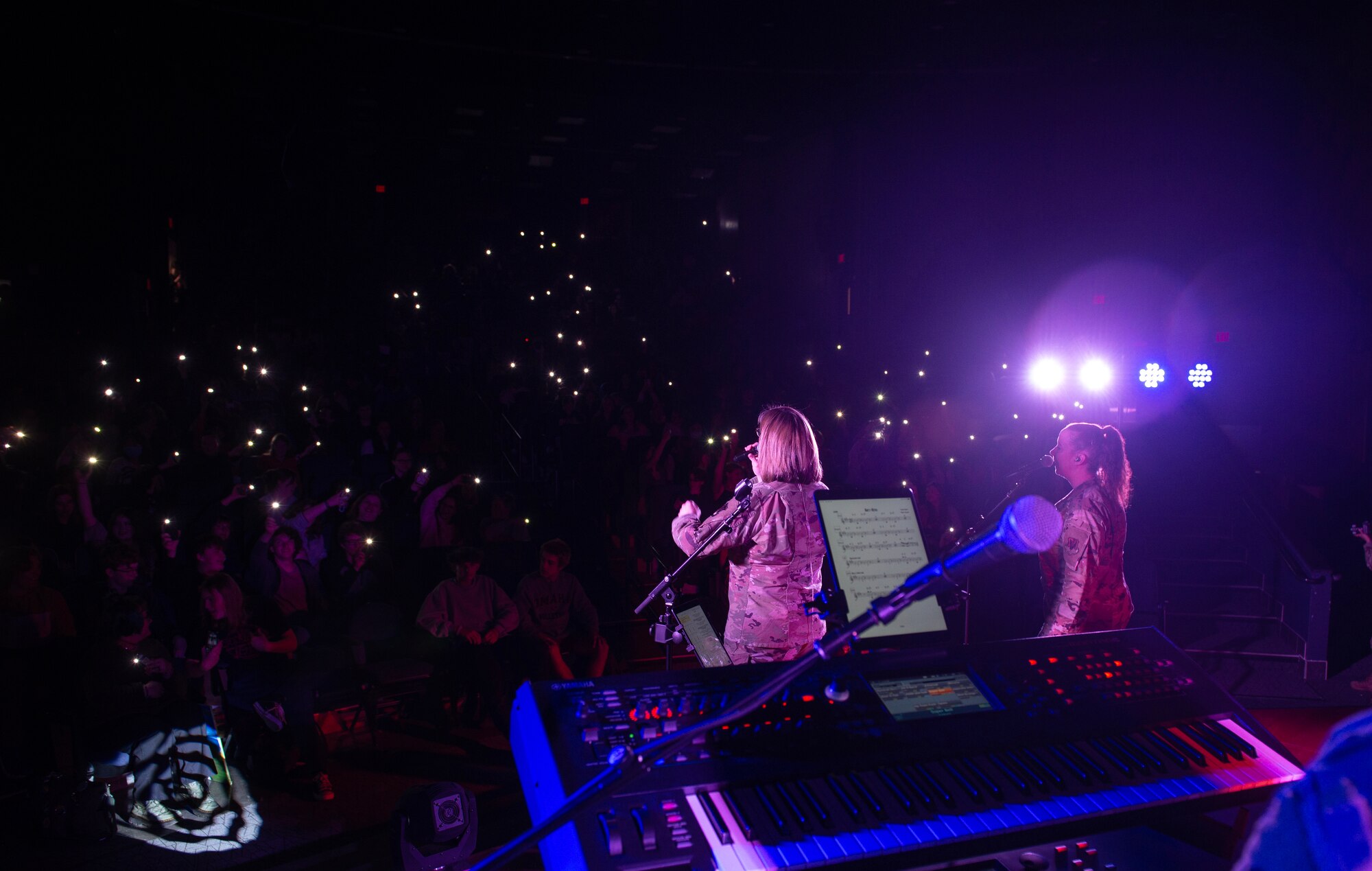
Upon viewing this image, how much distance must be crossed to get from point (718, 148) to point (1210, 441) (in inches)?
352

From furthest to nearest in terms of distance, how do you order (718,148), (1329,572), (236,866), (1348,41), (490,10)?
(718,148) < (490,10) < (1348,41) < (1329,572) < (236,866)

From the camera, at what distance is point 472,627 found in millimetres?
4938

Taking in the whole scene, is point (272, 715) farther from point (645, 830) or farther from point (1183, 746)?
point (1183, 746)

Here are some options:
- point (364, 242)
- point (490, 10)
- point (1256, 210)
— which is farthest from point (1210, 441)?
point (364, 242)

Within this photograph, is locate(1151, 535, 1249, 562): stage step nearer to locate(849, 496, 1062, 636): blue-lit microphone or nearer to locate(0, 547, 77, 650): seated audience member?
locate(849, 496, 1062, 636): blue-lit microphone

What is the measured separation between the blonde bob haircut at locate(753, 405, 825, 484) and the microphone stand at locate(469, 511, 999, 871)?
1.79m

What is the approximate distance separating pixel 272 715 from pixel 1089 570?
3.93 metres

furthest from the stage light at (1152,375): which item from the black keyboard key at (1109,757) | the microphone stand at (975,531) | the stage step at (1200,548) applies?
the black keyboard key at (1109,757)

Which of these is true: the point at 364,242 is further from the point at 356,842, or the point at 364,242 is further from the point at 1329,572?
the point at 1329,572

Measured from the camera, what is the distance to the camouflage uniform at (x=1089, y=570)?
2.97 metres

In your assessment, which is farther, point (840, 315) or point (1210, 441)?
point (840, 315)

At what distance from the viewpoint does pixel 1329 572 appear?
5688 mm

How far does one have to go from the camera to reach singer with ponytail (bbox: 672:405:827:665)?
284 centimetres

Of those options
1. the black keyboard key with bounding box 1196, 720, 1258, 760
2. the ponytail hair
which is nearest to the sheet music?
the black keyboard key with bounding box 1196, 720, 1258, 760
